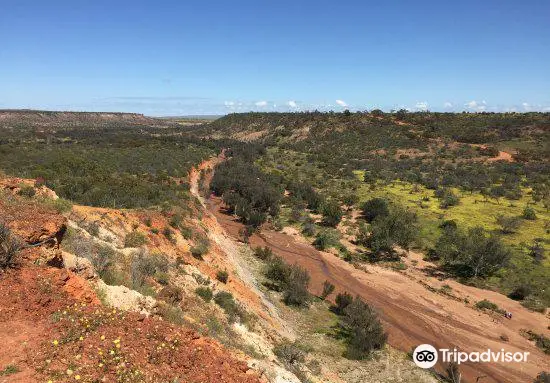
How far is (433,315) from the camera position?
19625 mm

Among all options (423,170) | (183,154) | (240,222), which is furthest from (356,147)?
(240,222)

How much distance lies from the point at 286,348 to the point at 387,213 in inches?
960

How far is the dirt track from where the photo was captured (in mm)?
15789

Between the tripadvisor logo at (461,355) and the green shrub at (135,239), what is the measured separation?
1232 cm

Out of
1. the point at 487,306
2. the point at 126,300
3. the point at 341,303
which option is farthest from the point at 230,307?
the point at 487,306

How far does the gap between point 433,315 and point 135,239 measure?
1529 centimetres

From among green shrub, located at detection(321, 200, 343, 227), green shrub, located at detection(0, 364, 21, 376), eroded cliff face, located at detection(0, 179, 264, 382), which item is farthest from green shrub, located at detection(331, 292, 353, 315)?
green shrub, located at detection(0, 364, 21, 376)

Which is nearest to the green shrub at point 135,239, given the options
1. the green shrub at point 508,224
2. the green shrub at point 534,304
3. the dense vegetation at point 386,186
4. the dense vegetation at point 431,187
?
the dense vegetation at point 386,186

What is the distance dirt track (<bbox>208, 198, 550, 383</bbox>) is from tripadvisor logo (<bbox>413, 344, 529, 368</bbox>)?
11.7 inches

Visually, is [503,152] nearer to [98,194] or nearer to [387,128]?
[387,128]

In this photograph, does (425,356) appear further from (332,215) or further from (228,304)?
(332,215)

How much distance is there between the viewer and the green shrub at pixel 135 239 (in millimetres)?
15650

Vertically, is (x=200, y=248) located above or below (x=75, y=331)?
below

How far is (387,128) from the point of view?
88.2 m
